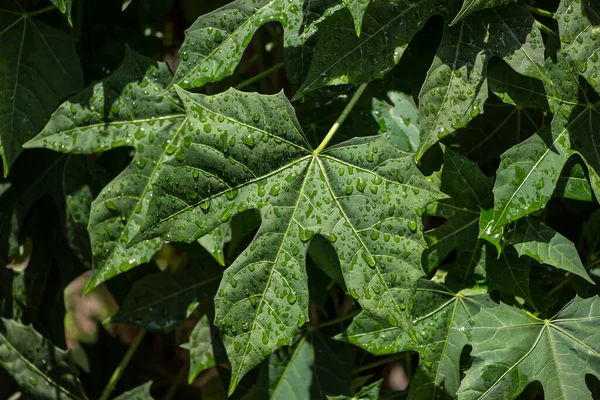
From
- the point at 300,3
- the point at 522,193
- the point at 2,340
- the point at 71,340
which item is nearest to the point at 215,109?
the point at 300,3

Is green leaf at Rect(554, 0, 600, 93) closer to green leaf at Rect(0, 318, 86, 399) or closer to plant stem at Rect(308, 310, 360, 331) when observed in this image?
plant stem at Rect(308, 310, 360, 331)

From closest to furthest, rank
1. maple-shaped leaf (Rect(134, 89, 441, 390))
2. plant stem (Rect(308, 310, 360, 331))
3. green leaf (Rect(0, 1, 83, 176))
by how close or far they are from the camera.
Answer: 1. maple-shaped leaf (Rect(134, 89, 441, 390))
2. green leaf (Rect(0, 1, 83, 176))
3. plant stem (Rect(308, 310, 360, 331))

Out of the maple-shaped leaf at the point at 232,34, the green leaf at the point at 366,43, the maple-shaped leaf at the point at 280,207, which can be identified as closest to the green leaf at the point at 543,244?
the maple-shaped leaf at the point at 280,207

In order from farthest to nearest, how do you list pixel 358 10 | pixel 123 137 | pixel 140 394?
pixel 140 394
pixel 123 137
pixel 358 10

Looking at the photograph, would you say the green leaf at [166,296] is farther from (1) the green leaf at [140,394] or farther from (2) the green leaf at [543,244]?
(2) the green leaf at [543,244]

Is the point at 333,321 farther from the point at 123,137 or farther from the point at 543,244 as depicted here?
the point at 123,137

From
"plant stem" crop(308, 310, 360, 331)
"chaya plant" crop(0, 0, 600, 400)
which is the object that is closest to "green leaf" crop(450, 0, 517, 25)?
"chaya plant" crop(0, 0, 600, 400)

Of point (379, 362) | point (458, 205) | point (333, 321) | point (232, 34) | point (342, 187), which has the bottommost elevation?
point (379, 362)

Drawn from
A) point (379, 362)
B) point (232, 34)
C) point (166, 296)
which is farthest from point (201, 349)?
point (232, 34)
